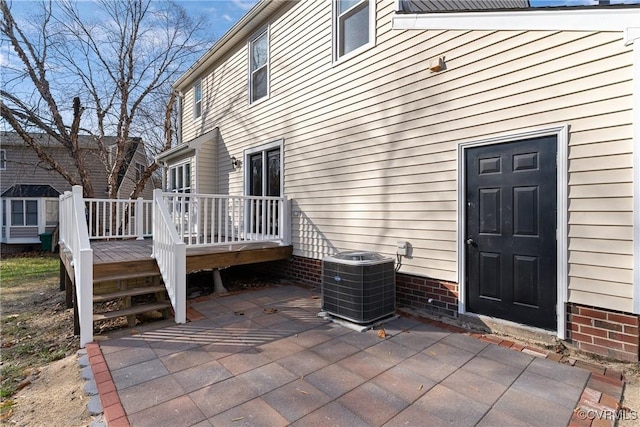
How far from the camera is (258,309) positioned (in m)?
4.63

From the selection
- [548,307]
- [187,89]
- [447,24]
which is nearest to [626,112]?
[548,307]

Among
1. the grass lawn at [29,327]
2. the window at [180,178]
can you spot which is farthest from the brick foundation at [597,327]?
the window at [180,178]

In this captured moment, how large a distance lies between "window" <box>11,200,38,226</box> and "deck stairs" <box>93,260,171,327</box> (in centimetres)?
1233

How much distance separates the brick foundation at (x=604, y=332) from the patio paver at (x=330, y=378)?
0.34 meters

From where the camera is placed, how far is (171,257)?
4172 millimetres

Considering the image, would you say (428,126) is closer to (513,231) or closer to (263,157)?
(513,231)

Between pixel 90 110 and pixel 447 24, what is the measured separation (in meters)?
14.0

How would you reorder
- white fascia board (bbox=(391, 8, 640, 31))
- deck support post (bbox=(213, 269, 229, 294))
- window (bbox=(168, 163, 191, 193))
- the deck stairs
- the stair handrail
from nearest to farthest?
white fascia board (bbox=(391, 8, 640, 31)) → the deck stairs → the stair handrail → deck support post (bbox=(213, 269, 229, 294)) → window (bbox=(168, 163, 191, 193))

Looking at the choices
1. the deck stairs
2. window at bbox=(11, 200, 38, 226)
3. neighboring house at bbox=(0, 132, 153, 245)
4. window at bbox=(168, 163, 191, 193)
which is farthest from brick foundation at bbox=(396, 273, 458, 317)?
window at bbox=(11, 200, 38, 226)

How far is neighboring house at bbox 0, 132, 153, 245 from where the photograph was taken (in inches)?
527

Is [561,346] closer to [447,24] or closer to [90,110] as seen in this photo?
[447,24]

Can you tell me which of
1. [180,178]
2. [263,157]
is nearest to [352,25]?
[263,157]

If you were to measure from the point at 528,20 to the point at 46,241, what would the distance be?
1604cm

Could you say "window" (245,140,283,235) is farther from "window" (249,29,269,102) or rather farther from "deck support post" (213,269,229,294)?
"window" (249,29,269,102)
